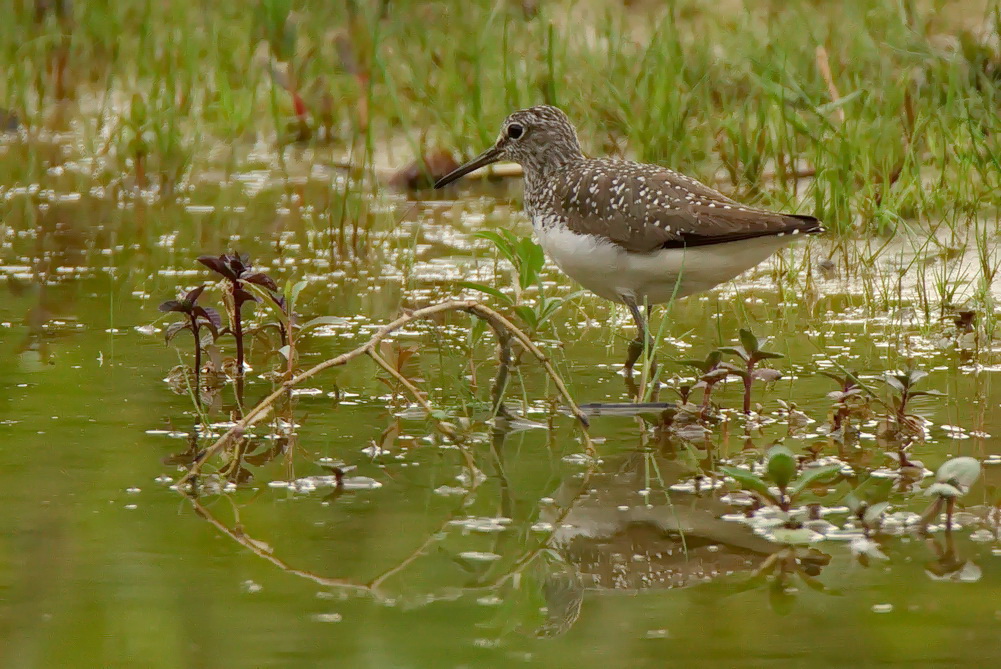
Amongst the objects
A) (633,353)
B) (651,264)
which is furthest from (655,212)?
(633,353)

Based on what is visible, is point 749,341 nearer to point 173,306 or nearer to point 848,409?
point 848,409

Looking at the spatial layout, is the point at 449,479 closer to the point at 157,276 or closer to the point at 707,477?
the point at 707,477

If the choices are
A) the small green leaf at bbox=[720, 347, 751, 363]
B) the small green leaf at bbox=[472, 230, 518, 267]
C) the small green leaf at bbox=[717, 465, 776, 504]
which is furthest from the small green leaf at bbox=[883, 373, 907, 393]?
the small green leaf at bbox=[472, 230, 518, 267]

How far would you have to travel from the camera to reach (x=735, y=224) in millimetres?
5648

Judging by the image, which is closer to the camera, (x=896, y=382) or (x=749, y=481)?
(x=749, y=481)

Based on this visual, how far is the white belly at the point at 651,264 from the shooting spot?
5.74m

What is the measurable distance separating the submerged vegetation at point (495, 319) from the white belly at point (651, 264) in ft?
0.86

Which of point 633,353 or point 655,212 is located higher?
point 655,212

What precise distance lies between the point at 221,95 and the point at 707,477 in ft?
21.1

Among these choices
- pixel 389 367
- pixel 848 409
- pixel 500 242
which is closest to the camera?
pixel 389 367

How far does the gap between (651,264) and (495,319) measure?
1.10 meters

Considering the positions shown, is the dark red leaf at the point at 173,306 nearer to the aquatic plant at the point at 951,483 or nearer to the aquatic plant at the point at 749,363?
Answer: the aquatic plant at the point at 749,363

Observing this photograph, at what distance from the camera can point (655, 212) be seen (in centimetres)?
582

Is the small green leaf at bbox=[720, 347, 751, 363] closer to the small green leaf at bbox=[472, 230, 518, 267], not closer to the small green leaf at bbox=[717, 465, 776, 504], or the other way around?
the small green leaf at bbox=[472, 230, 518, 267]
